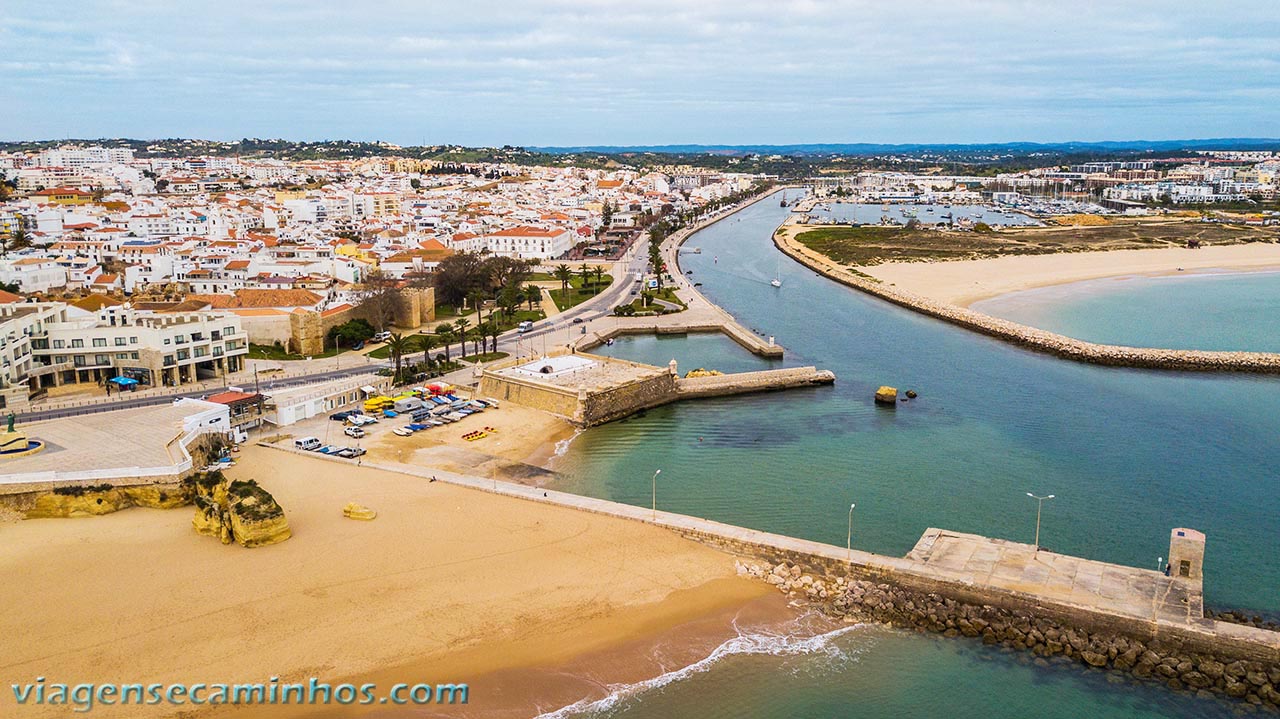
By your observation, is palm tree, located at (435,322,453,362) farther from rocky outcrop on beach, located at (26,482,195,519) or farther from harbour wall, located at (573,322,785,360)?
rocky outcrop on beach, located at (26,482,195,519)

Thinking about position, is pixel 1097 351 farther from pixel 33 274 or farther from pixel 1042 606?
pixel 33 274

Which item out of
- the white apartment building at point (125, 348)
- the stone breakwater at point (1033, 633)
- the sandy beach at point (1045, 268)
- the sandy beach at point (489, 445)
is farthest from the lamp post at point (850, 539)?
the sandy beach at point (1045, 268)

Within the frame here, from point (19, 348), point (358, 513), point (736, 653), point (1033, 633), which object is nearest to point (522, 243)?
point (19, 348)

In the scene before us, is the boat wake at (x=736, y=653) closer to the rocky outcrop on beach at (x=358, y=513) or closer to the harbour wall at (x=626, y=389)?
the rocky outcrop on beach at (x=358, y=513)

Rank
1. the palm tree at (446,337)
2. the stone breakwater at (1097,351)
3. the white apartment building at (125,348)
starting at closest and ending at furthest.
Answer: the white apartment building at (125,348), the palm tree at (446,337), the stone breakwater at (1097,351)

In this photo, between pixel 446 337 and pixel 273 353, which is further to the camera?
pixel 273 353

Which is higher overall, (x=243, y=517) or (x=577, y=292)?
(x=577, y=292)

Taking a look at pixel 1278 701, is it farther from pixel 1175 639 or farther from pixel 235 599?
pixel 235 599
